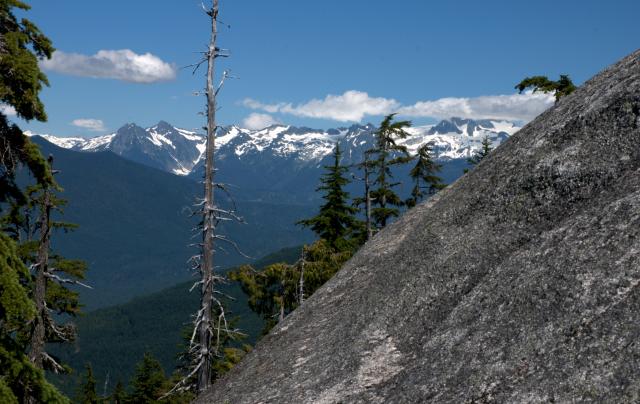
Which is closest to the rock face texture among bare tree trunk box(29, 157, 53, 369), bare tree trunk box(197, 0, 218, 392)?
bare tree trunk box(197, 0, 218, 392)


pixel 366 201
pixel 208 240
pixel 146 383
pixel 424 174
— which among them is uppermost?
pixel 424 174

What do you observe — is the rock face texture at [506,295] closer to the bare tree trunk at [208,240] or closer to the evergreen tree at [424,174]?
the bare tree trunk at [208,240]

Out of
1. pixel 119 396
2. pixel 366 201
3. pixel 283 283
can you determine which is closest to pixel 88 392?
pixel 119 396

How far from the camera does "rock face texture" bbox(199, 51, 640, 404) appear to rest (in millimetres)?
7723

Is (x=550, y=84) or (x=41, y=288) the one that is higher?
(x=550, y=84)

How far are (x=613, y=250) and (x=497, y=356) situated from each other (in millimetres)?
2459

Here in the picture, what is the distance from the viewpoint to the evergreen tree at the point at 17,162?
11180 millimetres

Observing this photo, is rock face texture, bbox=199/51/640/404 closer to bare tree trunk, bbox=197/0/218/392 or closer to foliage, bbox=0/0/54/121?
bare tree trunk, bbox=197/0/218/392

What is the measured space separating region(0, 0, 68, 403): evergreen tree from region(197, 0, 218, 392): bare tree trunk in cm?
527

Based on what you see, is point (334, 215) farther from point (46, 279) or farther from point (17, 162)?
point (17, 162)

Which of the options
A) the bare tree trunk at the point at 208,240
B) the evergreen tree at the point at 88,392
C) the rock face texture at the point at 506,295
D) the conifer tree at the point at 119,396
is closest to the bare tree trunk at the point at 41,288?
the bare tree trunk at the point at 208,240

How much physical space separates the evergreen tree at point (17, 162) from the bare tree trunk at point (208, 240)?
17.3 feet

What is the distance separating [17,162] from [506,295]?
443 inches

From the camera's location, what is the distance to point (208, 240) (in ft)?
58.7
